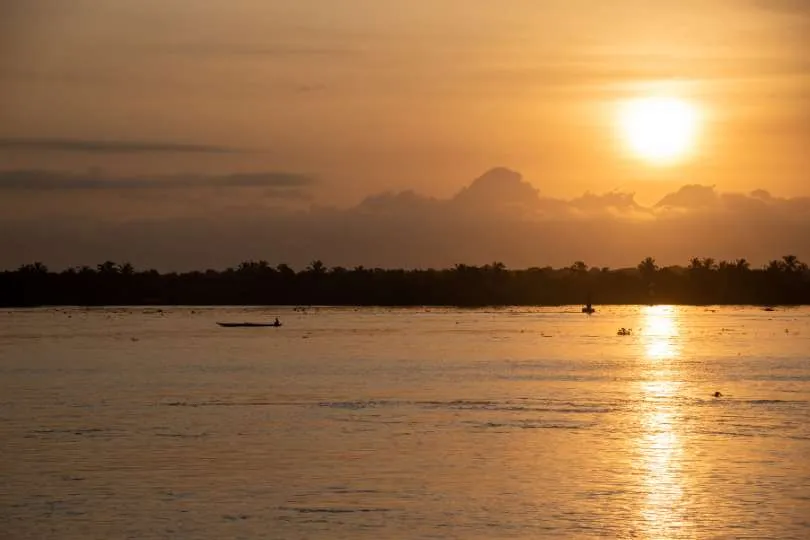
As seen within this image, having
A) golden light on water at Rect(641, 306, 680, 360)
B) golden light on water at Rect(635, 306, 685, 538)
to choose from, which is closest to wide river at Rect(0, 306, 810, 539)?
golden light on water at Rect(635, 306, 685, 538)

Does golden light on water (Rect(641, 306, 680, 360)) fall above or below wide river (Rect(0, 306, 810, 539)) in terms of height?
above

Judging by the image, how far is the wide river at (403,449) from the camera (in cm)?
2847

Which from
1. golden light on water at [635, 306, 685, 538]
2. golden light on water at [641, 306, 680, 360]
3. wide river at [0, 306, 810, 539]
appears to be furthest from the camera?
golden light on water at [641, 306, 680, 360]

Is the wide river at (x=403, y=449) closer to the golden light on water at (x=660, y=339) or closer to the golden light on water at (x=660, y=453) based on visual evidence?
the golden light on water at (x=660, y=453)

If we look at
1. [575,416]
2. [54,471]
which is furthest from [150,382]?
[54,471]

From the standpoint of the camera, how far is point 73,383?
216ft

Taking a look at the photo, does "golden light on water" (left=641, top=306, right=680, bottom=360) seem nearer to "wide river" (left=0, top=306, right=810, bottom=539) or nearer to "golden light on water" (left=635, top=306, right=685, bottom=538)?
"wide river" (left=0, top=306, right=810, bottom=539)

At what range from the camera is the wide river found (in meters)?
28.5

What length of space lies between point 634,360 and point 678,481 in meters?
55.4

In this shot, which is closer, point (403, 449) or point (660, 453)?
point (660, 453)

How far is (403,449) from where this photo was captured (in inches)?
1540

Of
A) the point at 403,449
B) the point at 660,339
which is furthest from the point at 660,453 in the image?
the point at 660,339

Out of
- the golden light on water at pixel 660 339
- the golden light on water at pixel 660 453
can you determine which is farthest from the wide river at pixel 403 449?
the golden light on water at pixel 660 339

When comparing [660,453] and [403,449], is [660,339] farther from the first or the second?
[403,449]
